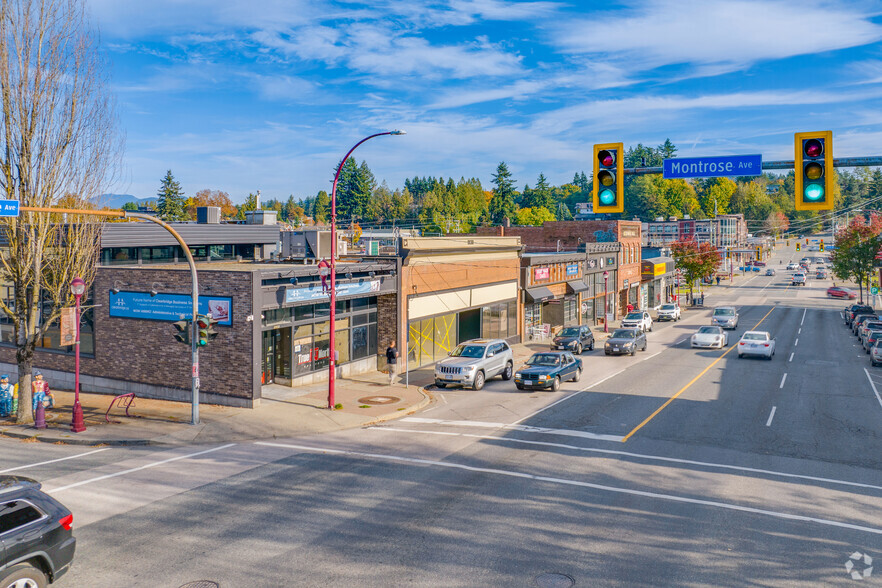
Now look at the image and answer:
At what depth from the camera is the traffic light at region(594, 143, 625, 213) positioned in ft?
41.0

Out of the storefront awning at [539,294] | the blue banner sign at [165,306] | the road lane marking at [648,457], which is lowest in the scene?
the road lane marking at [648,457]

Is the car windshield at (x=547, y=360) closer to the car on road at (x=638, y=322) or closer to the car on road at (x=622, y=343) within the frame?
the car on road at (x=622, y=343)

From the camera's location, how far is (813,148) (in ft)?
37.2

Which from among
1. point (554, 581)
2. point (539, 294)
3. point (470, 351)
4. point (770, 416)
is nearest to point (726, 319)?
point (539, 294)

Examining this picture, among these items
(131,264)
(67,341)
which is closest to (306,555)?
(67,341)

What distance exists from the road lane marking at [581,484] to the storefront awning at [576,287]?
34.4 metres

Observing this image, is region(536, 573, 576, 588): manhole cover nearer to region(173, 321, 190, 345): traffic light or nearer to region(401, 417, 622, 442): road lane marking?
region(401, 417, 622, 442): road lane marking

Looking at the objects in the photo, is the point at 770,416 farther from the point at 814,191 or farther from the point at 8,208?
the point at 8,208

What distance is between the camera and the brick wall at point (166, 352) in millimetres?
22094

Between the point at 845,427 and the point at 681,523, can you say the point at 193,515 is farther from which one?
the point at 845,427

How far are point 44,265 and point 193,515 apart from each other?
1343 cm

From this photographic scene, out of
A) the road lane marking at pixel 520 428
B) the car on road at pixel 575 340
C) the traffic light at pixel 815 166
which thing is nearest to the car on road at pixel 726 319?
the car on road at pixel 575 340

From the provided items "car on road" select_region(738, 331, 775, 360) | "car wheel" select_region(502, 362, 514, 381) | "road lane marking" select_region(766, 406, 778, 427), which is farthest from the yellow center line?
"car wheel" select_region(502, 362, 514, 381)

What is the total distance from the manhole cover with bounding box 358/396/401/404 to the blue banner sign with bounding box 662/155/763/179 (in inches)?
547
